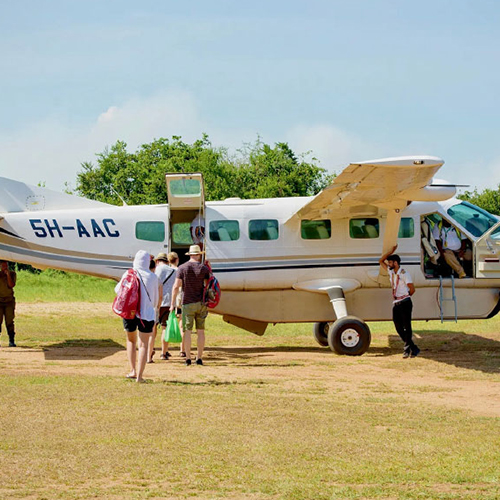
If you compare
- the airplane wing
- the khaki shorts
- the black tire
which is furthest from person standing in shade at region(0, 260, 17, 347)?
the black tire

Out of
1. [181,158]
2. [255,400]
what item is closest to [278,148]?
[181,158]

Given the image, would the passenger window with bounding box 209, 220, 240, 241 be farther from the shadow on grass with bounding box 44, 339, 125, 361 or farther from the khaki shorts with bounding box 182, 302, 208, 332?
the khaki shorts with bounding box 182, 302, 208, 332

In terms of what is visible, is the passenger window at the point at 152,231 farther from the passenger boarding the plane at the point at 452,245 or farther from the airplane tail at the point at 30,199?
the passenger boarding the plane at the point at 452,245

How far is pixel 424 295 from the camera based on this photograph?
1708 cm

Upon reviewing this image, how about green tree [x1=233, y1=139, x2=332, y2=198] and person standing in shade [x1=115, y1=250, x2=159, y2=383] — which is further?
green tree [x1=233, y1=139, x2=332, y2=198]

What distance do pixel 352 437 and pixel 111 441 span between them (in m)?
2.42

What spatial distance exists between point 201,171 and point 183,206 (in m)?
36.2

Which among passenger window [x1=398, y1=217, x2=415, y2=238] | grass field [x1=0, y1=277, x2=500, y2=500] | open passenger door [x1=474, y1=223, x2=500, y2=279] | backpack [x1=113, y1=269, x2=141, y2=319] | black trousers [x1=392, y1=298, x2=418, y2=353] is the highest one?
passenger window [x1=398, y1=217, x2=415, y2=238]

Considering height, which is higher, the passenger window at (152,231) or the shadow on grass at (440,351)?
the passenger window at (152,231)

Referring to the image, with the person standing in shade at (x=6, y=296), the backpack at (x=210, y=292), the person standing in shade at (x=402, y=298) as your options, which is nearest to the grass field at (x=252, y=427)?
the person standing in shade at (x=402, y=298)

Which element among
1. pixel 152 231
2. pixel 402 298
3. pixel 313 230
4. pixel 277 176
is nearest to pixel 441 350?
pixel 402 298

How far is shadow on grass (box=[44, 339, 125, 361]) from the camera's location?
1548 cm

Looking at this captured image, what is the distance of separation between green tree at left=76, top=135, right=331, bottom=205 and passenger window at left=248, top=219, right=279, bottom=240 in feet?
96.1

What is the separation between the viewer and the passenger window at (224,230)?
17.0 metres
